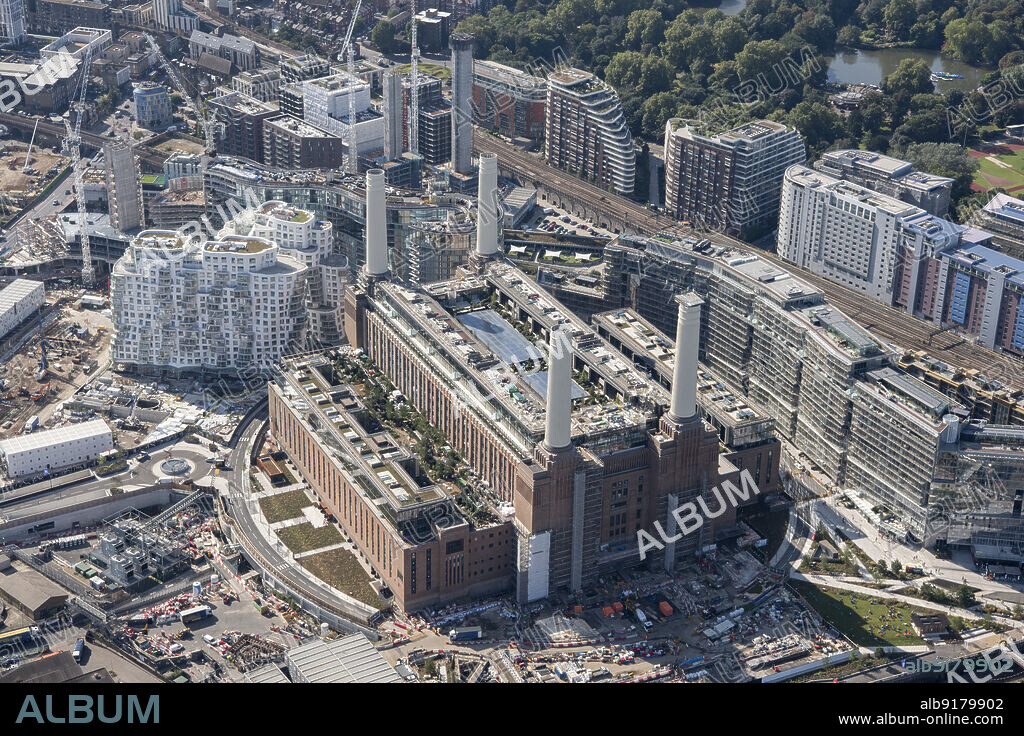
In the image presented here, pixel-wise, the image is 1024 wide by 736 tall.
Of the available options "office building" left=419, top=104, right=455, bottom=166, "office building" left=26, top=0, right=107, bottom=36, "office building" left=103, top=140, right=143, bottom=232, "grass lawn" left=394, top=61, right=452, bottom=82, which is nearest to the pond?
"grass lawn" left=394, top=61, right=452, bottom=82

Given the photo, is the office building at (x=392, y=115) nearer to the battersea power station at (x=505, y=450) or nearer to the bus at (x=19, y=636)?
the battersea power station at (x=505, y=450)

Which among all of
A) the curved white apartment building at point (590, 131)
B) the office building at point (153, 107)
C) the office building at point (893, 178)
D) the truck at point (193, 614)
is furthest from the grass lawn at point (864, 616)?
the office building at point (153, 107)

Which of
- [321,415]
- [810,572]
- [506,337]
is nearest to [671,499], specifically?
[810,572]

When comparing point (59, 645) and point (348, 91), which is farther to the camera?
point (348, 91)

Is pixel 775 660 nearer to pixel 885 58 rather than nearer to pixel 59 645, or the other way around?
pixel 59 645

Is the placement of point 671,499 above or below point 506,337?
below

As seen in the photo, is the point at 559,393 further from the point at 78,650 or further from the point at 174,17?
the point at 174,17
